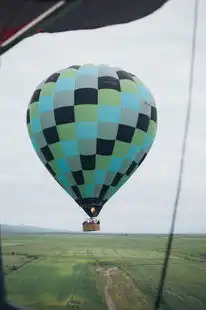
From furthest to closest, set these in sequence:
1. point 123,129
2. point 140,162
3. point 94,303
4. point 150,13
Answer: point 94,303 < point 140,162 < point 123,129 < point 150,13

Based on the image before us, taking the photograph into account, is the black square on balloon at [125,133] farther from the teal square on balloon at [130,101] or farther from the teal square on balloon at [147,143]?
the teal square on balloon at [147,143]

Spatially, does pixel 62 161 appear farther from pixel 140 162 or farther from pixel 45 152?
pixel 140 162

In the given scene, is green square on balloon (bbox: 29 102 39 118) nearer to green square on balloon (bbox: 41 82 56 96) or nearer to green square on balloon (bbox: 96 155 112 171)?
green square on balloon (bbox: 41 82 56 96)

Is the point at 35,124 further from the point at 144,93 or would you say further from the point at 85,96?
the point at 144,93

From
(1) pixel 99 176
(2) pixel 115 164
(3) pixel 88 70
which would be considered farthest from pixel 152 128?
(3) pixel 88 70

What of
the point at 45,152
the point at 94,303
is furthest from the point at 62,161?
the point at 94,303

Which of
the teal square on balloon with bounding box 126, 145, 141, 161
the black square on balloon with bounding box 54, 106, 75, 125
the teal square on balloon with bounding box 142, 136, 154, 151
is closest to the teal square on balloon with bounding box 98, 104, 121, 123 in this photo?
the black square on balloon with bounding box 54, 106, 75, 125
